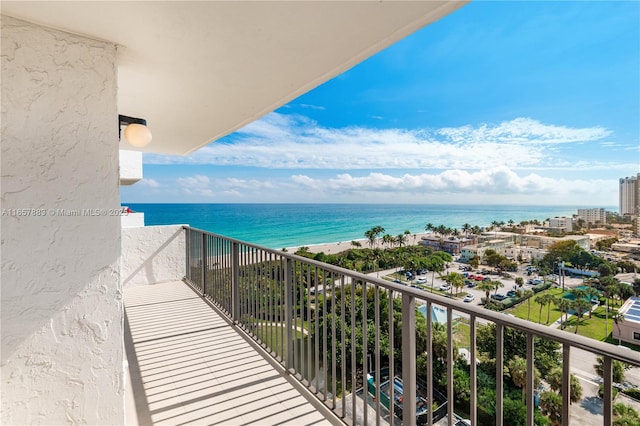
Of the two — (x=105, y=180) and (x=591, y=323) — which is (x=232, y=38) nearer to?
(x=105, y=180)

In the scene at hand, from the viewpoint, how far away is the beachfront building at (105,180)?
1.57 m

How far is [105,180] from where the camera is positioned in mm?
1824

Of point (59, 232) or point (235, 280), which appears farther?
point (235, 280)

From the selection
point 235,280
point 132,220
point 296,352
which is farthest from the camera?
point 132,220

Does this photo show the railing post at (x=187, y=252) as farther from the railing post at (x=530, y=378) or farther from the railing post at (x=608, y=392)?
the railing post at (x=608, y=392)

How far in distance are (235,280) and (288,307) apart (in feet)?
4.01

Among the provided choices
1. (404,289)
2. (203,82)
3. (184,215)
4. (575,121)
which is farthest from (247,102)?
(575,121)

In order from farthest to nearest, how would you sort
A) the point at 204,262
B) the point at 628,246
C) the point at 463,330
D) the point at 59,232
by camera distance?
1. the point at 628,246
2. the point at 204,262
3. the point at 463,330
4. the point at 59,232

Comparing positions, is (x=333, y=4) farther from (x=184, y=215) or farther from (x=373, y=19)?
(x=184, y=215)

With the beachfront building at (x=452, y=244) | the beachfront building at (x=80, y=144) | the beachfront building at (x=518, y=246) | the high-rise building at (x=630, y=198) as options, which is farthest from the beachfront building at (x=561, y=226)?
the beachfront building at (x=80, y=144)

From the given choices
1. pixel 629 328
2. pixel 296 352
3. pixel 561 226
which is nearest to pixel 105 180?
pixel 296 352

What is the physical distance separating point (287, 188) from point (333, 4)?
6142cm

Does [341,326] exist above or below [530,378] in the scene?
below

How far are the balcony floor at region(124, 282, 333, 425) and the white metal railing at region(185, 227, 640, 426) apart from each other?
0.18m
